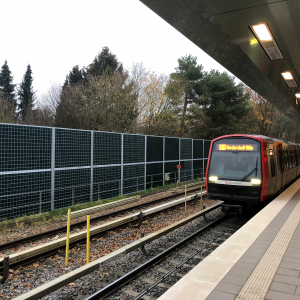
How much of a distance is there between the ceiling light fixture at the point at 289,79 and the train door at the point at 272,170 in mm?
2891

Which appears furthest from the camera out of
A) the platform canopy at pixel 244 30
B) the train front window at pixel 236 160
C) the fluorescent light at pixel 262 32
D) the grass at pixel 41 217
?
the train front window at pixel 236 160

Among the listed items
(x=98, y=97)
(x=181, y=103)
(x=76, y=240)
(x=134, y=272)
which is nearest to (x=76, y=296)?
(x=134, y=272)

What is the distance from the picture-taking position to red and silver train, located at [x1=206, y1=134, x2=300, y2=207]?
9.94 meters

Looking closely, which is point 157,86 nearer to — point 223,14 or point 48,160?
point 48,160

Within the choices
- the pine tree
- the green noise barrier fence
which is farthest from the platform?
the pine tree

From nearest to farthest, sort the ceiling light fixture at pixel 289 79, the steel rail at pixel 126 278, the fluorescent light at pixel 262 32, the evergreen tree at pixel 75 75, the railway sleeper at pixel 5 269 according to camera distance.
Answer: the steel rail at pixel 126 278 → the railway sleeper at pixel 5 269 → the fluorescent light at pixel 262 32 → the ceiling light fixture at pixel 289 79 → the evergreen tree at pixel 75 75

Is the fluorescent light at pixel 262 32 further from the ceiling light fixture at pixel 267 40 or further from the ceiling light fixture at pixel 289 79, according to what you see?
the ceiling light fixture at pixel 289 79

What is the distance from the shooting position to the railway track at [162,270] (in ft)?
16.3

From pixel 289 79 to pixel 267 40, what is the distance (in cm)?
504

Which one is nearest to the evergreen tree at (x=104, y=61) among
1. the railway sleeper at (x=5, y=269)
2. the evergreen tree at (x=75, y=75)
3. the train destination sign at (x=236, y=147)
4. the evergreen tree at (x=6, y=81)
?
the evergreen tree at (x=75, y=75)

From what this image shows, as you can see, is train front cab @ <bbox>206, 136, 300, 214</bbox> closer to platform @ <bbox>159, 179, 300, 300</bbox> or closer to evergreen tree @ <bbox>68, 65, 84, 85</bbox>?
platform @ <bbox>159, 179, 300, 300</bbox>

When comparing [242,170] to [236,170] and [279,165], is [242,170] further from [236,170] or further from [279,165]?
[279,165]

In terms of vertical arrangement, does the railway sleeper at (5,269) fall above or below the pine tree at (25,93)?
below

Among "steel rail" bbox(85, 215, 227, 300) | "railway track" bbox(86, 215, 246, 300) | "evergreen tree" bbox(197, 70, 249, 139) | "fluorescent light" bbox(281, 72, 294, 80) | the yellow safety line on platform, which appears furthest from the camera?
"evergreen tree" bbox(197, 70, 249, 139)
